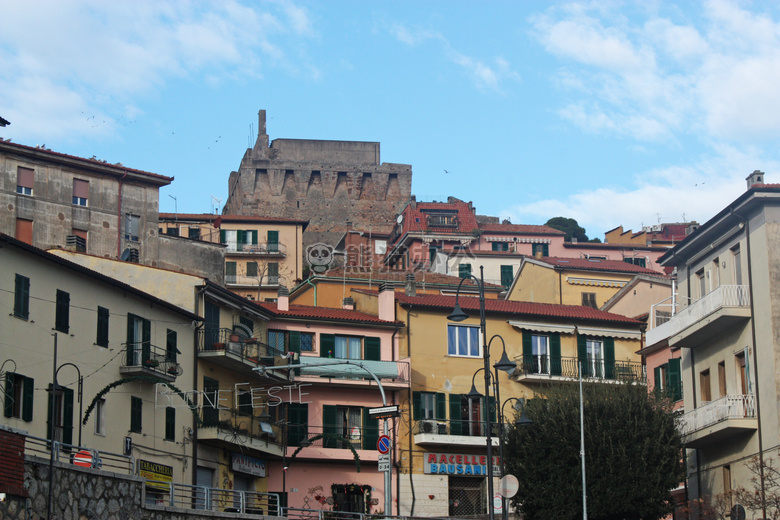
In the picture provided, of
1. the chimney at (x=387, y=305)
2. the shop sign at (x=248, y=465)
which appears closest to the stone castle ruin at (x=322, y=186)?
the chimney at (x=387, y=305)

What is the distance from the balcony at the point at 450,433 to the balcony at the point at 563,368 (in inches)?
124

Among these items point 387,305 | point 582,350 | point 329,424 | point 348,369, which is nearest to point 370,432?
point 329,424

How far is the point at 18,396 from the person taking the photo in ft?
110

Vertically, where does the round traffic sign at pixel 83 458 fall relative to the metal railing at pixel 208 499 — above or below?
above

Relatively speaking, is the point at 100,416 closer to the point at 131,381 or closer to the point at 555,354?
the point at 131,381

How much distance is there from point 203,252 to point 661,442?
3480cm

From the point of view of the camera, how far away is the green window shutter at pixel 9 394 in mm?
32938

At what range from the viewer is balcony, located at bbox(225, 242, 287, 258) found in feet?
277

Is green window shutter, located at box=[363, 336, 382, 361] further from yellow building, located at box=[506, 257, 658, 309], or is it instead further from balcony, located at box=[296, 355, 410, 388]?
yellow building, located at box=[506, 257, 658, 309]

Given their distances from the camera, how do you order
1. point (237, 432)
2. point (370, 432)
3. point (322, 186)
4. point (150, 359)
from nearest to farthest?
point (150, 359)
point (237, 432)
point (370, 432)
point (322, 186)

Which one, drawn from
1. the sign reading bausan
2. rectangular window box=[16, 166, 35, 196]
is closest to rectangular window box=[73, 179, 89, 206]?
rectangular window box=[16, 166, 35, 196]

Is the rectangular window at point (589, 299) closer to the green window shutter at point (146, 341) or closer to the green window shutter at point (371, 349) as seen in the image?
the green window shutter at point (371, 349)

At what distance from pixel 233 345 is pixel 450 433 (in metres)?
10.5

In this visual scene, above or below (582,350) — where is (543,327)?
above
